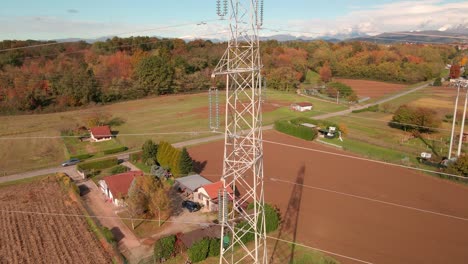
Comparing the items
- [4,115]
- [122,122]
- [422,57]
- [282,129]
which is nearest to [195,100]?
[122,122]

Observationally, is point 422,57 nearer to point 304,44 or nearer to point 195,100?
point 304,44

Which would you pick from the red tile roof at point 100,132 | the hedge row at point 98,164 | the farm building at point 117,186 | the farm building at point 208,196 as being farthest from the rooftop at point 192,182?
the red tile roof at point 100,132

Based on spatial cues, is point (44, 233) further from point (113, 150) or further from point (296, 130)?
point (296, 130)

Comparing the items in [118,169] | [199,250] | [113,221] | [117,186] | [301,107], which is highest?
[301,107]

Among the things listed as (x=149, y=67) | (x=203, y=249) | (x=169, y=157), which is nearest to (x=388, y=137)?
(x=169, y=157)

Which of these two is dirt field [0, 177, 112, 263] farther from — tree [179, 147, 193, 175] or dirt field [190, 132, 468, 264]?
dirt field [190, 132, 468, 264]

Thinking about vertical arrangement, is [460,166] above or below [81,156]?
above

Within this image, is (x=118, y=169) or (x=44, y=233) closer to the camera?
(x=44, y=233)
